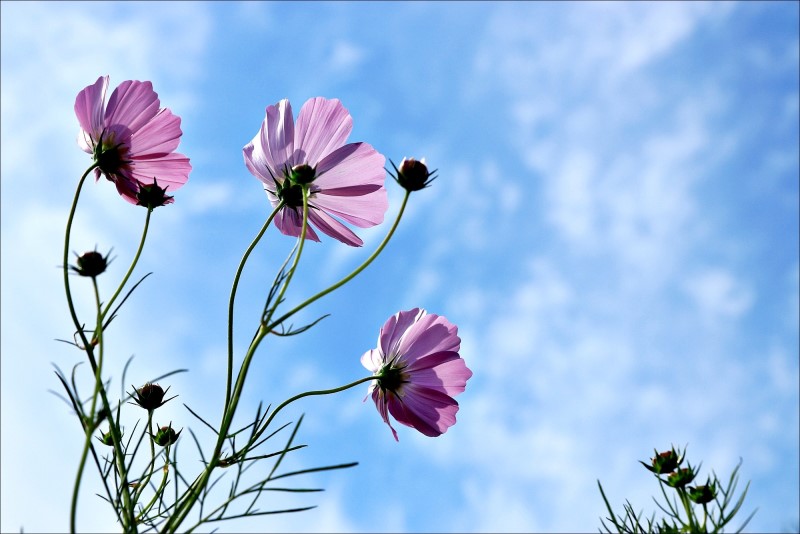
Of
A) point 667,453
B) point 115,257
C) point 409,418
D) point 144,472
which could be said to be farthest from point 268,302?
point 667,453

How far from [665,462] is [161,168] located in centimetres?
83

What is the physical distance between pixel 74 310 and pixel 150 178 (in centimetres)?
32

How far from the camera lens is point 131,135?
39.0 inches

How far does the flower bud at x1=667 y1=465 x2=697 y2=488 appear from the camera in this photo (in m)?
1.00

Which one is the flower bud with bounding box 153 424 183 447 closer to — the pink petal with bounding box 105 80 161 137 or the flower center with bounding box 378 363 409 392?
the flower center with bounding box 378 363 409 392

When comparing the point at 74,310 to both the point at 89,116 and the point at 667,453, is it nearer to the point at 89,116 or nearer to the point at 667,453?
the point at 89,116

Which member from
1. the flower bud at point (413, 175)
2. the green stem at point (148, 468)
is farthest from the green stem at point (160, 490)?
the flower bud at point (413, 175)

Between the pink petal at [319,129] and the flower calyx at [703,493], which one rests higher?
the pink petal at [319,129]

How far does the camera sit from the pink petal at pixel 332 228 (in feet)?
3.42

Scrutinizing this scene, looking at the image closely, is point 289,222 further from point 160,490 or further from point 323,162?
point 160,490

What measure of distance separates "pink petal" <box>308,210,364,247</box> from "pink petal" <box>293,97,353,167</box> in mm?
73

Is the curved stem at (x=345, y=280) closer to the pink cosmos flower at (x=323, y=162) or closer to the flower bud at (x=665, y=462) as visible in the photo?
the pink cosmos flower at (x=323, y=162)

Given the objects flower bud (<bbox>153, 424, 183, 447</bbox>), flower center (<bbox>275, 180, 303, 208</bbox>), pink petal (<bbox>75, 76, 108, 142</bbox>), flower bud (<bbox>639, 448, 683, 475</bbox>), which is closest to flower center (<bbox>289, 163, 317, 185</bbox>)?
flower center (<bbox>275, 180, 303, 208</bbox>)

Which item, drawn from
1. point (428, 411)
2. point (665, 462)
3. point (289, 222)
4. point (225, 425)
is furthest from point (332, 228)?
point (665, 462)
